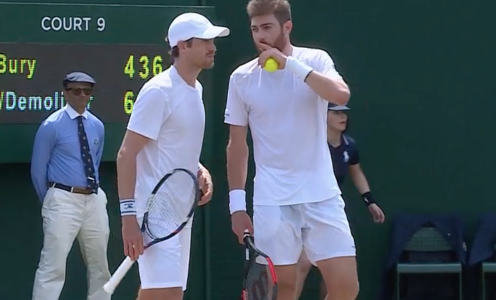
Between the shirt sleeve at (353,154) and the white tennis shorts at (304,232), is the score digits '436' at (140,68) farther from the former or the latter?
the white tennis shorts at (304,232)

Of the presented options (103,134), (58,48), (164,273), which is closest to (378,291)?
(103,134)

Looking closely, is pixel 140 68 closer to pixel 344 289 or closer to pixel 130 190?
pixel 130 190

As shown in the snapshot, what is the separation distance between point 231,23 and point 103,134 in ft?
4.59

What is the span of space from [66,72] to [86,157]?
0.63 metres

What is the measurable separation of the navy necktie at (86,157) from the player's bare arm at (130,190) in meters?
2.47

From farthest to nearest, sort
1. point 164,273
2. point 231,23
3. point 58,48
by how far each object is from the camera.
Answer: point 231,23 → point 58,48 → point 164,273

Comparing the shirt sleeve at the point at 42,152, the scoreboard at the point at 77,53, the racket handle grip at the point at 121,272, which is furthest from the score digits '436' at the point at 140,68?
the racket handle grip at the point at 121,272

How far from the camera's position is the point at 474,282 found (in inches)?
321

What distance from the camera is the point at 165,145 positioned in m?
5.00

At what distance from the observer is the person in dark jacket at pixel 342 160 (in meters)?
7.34

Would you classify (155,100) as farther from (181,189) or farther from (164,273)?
(164,273)

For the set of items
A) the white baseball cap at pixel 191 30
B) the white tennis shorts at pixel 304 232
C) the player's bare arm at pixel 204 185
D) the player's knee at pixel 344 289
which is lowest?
the player's knee at pixel 344 289

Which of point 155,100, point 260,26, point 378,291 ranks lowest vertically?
point 378,291

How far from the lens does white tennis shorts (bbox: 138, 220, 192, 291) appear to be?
193 inches
